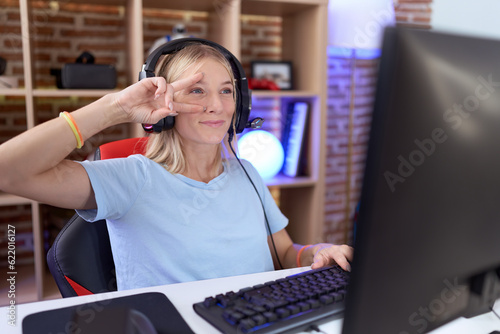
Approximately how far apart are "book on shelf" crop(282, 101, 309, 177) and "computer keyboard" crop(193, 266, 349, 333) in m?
1.60

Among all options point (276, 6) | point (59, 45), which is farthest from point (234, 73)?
point (59, 45)

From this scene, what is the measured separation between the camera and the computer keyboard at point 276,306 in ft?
2.08

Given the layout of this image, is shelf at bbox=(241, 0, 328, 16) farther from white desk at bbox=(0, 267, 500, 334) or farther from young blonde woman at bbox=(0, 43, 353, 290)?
white desk at bbox=(0, 267, 500, 334)

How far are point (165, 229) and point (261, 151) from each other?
119cm

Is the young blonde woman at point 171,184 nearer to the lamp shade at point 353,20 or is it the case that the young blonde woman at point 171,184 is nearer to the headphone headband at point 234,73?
the headphone headband at point 234,73

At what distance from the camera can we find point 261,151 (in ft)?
7.25

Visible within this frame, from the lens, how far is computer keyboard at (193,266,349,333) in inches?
25.0

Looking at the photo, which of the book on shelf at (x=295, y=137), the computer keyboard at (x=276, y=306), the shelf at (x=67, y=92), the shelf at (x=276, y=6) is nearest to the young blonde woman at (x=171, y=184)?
the computer keyboard at (x=276, y=306)

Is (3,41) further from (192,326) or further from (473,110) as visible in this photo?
(473,110)

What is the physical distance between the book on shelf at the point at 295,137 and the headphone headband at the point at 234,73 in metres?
1.09

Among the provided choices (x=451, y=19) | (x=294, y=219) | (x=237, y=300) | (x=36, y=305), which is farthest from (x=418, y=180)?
(x=451, y=19)

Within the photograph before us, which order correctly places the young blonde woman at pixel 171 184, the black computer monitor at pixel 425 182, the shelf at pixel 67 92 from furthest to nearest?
the shelf at pixel 67 92 < the young blonde woman at pixel 171 184 < the black computer monitor at pixel 425 182

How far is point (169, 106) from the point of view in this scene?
100 cm

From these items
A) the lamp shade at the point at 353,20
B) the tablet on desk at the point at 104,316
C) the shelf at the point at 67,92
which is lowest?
the tablet on desk at the point at 104,316
